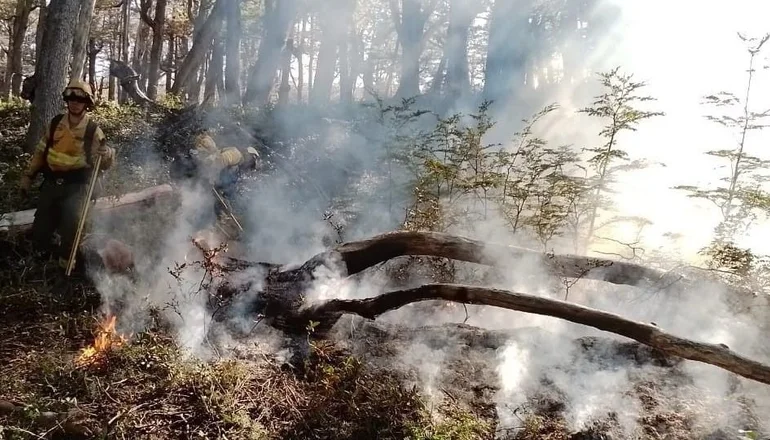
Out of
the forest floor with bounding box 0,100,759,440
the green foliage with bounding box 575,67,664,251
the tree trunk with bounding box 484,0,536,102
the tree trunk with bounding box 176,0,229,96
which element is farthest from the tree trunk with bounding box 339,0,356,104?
the forest floor with bounding box 0,100,759,440

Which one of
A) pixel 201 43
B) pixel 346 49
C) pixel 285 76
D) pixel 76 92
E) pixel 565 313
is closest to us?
pixel 565 313

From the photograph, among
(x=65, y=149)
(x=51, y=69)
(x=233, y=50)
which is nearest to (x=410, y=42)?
(x=233, y=50)

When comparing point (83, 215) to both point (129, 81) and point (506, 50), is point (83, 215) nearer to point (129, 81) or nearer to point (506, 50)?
point (129, 81)

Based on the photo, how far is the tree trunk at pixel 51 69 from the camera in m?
6.99

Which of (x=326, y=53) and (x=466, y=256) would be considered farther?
(x=326, y=53)

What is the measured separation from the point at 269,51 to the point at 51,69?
24.1 feet

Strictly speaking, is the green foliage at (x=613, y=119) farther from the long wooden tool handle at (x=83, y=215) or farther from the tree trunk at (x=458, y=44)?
the tree trunk at (x=458, y=44)

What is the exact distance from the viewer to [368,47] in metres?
27.0

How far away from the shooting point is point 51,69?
7.02 m

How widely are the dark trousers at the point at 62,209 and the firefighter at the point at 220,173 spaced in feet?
8.20

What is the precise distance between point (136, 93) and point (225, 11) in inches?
124

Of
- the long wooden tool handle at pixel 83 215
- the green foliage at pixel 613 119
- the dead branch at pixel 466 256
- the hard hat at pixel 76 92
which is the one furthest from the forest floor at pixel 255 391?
the green foliage at pixel 613 119

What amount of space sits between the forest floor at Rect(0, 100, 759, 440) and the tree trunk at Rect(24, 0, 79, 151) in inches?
167

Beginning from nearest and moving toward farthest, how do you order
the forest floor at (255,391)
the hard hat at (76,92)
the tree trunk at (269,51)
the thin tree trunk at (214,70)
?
the forest floor at (255,391), the hard hat at (76,92), the thin tree trunk at (214,70), the tree trunk at (269,51)
